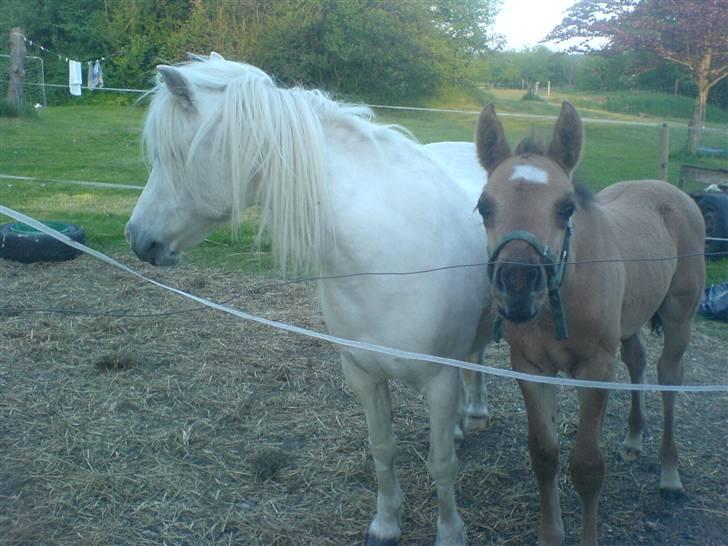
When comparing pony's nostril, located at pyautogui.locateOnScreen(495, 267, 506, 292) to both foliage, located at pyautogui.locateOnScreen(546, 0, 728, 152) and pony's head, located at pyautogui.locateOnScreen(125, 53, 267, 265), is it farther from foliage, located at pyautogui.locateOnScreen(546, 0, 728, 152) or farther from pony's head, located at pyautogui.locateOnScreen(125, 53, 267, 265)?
foliage, located at pyautogui.locateOnScreen(546, 0, 728, 152)

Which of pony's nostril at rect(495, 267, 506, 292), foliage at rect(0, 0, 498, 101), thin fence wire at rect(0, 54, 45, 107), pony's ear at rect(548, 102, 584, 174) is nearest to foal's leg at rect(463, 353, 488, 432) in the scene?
pony's ear at rect(548, 102, 584, 174)

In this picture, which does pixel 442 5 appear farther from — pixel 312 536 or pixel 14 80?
pixel 312 536

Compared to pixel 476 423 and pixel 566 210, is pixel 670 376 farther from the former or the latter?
pixel 566 210

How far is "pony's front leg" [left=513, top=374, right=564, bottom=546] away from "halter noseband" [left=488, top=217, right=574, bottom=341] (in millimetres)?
304

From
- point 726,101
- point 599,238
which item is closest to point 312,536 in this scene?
point 599,238

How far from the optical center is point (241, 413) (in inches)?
147

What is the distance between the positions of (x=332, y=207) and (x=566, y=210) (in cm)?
72

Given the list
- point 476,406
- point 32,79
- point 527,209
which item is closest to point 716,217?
point 476,406

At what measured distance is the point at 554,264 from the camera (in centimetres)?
203

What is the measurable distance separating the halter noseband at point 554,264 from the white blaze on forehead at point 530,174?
158 millimetres

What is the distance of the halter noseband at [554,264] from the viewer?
201 centimetres

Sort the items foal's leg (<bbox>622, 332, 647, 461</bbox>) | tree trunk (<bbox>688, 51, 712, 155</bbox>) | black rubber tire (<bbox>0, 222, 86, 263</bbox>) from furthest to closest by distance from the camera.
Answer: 1. tree trunk (<bbox>688, 51, 712, 155</bbox>)
2. black rubber tire (<bbox>0, 222, 86, 263</bbox>)
3. foal's leg (<bbox>622, 332, 647, 461</bbox>)

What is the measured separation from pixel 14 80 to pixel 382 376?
1420cm

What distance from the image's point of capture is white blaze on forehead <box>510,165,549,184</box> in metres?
2.13
